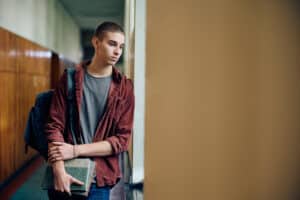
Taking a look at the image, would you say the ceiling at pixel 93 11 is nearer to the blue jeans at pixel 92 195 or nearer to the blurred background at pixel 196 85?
the blurred background at pixel 196 85

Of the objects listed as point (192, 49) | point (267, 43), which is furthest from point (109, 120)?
point (267, 43)

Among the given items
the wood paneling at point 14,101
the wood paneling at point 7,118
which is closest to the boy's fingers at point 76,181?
the wood paneling at point 14,101

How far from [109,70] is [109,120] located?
0.74 ft

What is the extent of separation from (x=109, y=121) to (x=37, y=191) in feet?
1.46

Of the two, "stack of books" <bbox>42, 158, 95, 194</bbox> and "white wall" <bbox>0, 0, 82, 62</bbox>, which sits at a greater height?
"white wall" <bbox>0, 0, 82, 62</bbox>

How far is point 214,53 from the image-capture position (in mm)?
1729

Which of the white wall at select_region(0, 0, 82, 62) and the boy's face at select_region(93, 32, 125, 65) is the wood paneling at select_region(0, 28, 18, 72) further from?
the boy's face at select_region(93, 32, 125, 65)

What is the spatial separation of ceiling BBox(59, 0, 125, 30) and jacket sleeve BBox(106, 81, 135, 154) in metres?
0.31

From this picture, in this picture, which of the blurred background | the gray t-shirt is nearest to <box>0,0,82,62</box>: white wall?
the blurred background

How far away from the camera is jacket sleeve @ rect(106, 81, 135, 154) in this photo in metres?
1.60

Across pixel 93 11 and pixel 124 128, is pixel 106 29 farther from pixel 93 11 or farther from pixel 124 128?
pixel 124 128

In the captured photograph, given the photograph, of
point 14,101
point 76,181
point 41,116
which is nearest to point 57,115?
point 41,116

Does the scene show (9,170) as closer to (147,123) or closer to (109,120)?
(109,120)

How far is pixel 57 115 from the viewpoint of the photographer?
5.15 feet
